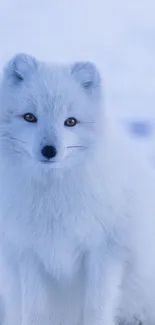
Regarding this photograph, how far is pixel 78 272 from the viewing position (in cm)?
153

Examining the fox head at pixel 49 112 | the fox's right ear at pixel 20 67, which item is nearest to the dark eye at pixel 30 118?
the fox head at pixel 49 112

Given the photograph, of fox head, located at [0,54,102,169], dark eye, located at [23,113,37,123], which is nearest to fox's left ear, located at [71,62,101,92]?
fox head, located at [0,54,102,169]

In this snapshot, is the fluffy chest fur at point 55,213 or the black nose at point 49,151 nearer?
the black nose at point 49,151

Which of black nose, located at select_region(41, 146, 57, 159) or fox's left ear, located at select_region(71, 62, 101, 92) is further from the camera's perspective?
fox's left ear, located at select_region(71, 62, 101, 92)

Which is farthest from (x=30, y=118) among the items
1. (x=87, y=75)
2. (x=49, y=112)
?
(x=87, y=75)

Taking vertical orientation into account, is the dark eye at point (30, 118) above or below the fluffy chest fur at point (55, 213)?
above

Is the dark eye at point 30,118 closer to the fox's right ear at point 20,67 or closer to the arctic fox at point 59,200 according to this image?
the arctic fox at point 59,200

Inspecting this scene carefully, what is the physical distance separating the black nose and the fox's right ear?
207 millimetres

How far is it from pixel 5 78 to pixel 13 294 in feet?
1.94

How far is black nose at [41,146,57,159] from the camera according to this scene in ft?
4.25

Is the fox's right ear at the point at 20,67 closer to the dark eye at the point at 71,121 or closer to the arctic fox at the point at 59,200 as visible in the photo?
the arctic fox at the point at 59,200

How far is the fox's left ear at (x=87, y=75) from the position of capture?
4.62 ft

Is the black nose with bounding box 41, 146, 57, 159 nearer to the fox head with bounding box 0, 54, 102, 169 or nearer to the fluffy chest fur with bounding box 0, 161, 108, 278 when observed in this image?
the fox head with bounding box 0, 54, 102, 169

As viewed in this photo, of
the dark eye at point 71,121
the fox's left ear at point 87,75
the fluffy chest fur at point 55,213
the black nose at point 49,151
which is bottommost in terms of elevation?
the fluffy chest fur at point 55,213
